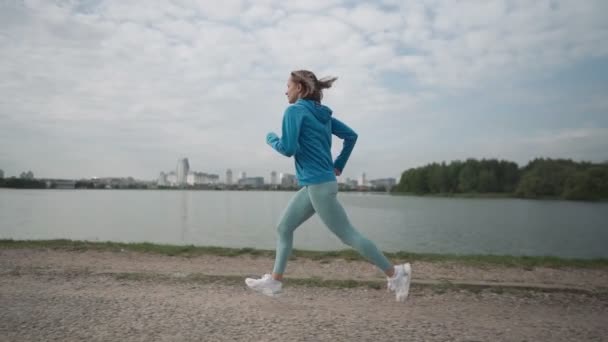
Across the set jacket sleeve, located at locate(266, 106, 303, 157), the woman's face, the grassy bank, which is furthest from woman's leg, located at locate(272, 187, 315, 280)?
the grassy bank

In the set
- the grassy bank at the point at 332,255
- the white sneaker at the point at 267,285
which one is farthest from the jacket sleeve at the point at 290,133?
the grassy bank at the point at 332,255

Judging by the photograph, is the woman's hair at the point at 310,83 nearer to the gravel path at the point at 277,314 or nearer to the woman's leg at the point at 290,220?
the woman's leg at the point at 290,220

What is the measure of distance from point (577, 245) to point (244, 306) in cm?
2395

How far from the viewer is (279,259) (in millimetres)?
4691

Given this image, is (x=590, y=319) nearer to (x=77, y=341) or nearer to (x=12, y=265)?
(x=77, y=341)

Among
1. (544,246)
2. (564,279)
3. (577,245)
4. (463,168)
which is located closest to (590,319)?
(564,279)

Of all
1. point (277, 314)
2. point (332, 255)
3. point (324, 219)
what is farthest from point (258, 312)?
point (332, 255)

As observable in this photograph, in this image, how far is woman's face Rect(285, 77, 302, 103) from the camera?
4.47 metres

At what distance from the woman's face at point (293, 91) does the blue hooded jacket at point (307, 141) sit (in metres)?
0.15

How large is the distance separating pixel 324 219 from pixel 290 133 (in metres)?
0.98

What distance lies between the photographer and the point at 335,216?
14.3 feet

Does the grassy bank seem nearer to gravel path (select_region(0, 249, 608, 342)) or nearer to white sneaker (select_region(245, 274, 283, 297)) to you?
gravel path (select_region(0, 249, 608, 342))

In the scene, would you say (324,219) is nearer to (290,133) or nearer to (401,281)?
(290,133)

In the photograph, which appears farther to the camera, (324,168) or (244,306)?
(244,306)
